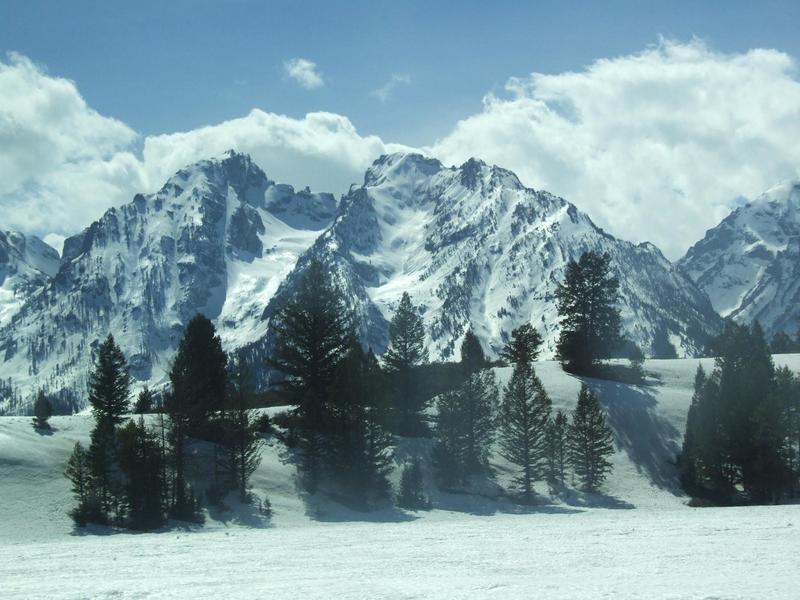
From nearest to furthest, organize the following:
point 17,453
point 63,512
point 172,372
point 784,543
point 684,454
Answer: point 784,543, point 63,512, point 17,453, point 172,372, point 684,454

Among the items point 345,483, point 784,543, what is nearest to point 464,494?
point 345,483

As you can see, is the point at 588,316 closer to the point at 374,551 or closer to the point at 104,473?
the point at 104,473

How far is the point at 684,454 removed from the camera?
62875 millimetres

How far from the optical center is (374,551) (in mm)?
27812

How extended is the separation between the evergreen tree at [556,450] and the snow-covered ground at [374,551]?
5.23 m

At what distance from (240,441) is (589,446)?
25.3m

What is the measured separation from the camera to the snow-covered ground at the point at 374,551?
2005cm

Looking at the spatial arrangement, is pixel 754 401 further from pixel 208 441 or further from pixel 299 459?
pixel 208 441

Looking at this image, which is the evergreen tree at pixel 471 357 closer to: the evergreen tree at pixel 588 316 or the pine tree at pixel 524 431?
the pine tree at pixel 524 431

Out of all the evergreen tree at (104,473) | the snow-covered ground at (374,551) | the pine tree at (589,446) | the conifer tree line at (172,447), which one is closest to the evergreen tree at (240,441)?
the conifer tree line at (172,447)

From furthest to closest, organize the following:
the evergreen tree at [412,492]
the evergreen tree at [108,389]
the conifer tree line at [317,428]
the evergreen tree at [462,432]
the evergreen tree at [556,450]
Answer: the evergreen tree at [556,450], the evergreen tree at [462,432], the evergreen tree at [108,389], the evergreen tree at [412,492], the conifer tree line at [317,428]

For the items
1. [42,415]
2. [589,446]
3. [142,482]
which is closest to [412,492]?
[589,446]

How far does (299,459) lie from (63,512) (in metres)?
16.6

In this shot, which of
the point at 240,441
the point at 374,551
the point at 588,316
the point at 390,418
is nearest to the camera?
the point at 374,551
